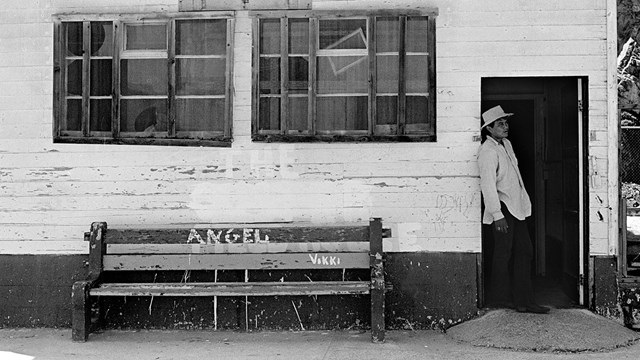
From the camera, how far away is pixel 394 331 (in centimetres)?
741

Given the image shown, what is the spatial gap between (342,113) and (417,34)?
3.84 feet

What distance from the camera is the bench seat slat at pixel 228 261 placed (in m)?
7.25

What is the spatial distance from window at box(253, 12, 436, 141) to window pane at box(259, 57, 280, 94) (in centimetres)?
1

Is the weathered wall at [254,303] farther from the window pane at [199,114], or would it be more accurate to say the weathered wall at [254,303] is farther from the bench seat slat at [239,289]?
the window pane at [199,114]

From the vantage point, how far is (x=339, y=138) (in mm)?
7473

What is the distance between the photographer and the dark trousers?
735cm

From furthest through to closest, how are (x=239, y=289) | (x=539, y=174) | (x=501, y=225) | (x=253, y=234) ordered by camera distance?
1. (x=539, y=174)
2. (x=253, y=234)
3. (x=501, y=225)
4. (x=239, y=289)

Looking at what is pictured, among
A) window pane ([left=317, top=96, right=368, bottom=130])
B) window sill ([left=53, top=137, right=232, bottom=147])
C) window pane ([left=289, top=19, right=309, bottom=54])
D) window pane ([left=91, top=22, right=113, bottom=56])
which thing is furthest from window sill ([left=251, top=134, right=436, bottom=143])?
window pane ([left=91, top=22, right=113, bottom=56])

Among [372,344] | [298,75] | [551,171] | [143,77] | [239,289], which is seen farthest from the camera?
[551,171]

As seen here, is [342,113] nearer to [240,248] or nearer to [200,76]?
[200,76]

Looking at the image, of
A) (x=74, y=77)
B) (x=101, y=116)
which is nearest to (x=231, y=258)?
(x=101, y=116)

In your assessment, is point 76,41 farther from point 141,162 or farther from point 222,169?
point 222,169

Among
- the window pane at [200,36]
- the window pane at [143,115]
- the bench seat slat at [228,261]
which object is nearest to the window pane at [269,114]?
the window pane at [200,36]

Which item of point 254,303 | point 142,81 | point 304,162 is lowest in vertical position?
point 254,303
